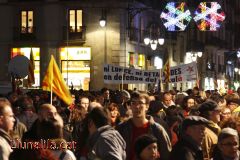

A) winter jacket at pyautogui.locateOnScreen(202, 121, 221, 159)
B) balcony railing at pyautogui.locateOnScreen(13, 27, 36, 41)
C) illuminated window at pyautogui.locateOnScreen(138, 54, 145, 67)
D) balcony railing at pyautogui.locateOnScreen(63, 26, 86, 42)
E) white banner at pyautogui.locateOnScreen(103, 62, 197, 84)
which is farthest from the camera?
illuminated window at pyautogui.locateOnScreen(138, 54, 145, 67)

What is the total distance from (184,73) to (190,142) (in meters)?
18.7

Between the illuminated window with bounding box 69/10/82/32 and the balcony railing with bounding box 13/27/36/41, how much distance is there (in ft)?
7.47

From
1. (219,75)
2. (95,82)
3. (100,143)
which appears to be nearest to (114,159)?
(100,143)

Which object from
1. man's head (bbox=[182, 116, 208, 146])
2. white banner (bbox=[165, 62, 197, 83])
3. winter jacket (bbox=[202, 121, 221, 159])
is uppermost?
white banner (bbox=[165, 62, 197, 83])

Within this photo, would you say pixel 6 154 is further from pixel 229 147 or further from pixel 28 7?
pixel 28 7

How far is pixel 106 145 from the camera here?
23.2 ft

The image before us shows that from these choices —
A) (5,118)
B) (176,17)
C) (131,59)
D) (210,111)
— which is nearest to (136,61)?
(131,59)

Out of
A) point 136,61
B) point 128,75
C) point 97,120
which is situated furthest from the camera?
point 136,61

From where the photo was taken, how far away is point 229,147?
274 inches

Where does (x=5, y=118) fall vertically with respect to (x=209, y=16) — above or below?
below

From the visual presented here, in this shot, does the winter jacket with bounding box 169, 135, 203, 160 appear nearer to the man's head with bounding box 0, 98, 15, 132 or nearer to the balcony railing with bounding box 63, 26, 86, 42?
the man's head with bounding box 0, 98, 15, 132

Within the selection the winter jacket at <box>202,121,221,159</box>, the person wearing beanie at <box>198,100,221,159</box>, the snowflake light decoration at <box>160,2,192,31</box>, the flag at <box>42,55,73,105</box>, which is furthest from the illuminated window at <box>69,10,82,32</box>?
the winter jacket at <box>202,121,221,159</box>

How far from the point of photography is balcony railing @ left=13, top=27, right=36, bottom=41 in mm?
40938

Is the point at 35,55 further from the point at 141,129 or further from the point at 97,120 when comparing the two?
the point at 97,120
